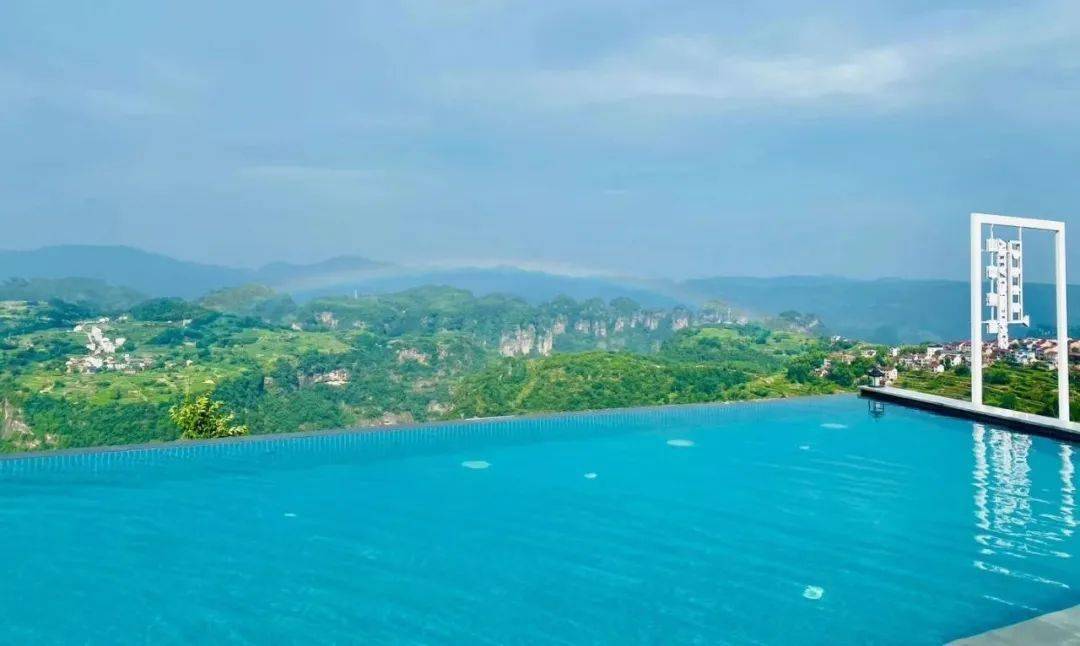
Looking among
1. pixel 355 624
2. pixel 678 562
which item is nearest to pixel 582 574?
pixel 678 562

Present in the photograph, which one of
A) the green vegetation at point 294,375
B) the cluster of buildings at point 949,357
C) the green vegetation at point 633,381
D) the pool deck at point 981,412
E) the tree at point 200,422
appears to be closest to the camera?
the pool deck at point 981,412

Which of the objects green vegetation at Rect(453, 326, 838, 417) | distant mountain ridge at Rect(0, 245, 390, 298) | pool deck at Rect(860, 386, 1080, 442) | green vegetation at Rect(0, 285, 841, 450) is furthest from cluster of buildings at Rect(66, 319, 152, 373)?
distant mountain ridge at Rect(0, 245, 390, 298)

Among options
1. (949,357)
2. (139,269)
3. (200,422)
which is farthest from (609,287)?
(200,422)

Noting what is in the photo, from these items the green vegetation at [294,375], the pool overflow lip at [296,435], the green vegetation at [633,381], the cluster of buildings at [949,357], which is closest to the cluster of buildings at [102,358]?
the green vegetation at [294,375]

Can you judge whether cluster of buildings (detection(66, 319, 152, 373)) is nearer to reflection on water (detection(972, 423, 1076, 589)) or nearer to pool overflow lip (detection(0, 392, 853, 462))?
pool overflow lip (detection(0, 392, 853, 462))

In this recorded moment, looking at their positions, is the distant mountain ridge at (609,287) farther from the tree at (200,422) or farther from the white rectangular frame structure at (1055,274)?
the tree at (200,422)

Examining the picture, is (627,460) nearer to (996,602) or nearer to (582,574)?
(582,574)
